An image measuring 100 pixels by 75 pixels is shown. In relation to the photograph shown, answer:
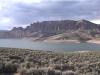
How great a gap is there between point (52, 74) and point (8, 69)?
87.6 inches

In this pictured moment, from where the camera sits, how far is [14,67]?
472 inches

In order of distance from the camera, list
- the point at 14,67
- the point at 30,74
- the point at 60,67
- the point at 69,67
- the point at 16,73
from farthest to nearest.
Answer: the point at 69,67, the point at 60,67, the point at 14,67, the point at 16,73, the point at 30,74

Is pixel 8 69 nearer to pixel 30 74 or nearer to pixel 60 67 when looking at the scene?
pixel 30 74

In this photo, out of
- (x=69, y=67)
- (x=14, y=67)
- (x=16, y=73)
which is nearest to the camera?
(x=16, y=73)

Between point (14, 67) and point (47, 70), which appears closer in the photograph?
point (47, 70)

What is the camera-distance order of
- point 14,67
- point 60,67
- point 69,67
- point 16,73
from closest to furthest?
point 16,73
point 14,67
point 60,67
point 69,67

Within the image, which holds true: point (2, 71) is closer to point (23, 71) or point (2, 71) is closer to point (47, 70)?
point (23, 71)

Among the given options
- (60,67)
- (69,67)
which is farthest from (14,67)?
(69,67)

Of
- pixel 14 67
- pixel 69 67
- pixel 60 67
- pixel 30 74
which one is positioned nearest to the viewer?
pixel 30 74

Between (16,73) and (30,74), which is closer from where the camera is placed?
(30,74)

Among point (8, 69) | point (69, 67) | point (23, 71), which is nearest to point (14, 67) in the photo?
point (8, 69)

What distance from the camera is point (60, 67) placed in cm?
1480

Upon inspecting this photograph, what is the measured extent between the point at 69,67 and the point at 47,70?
5.56m

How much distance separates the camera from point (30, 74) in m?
10.2
